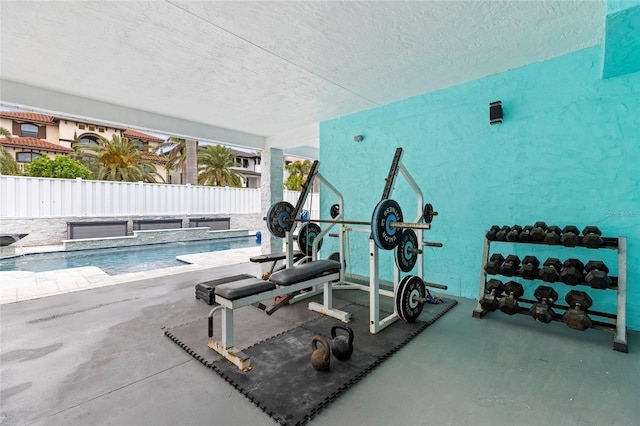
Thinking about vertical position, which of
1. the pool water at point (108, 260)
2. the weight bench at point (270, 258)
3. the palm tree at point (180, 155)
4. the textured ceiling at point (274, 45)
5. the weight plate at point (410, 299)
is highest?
the palm tree at point (180, 155)

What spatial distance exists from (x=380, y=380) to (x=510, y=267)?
158 cm

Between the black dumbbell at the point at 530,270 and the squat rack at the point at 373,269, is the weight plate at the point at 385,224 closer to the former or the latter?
the squat rack at the point at 373,269

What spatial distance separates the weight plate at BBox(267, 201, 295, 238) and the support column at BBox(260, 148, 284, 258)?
246cm

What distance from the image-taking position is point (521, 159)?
301 cm

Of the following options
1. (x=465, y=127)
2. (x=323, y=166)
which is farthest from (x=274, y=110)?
(x=465, y=127)

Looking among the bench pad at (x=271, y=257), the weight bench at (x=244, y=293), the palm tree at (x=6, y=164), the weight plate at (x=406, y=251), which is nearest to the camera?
the weight bench at (x=244, y=293)

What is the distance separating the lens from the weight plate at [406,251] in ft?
9.09

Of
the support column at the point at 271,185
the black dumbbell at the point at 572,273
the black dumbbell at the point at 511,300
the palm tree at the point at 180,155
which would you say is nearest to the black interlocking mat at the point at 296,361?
the black dumbbell at the point at 511,300

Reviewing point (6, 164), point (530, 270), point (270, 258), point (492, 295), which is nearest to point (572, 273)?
point (530, 270)

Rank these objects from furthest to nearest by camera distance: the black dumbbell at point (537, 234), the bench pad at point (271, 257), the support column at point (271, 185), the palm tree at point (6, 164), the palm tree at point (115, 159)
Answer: the palm tree at point (115, 159), the palm tree at point (6, 164), the support column at point (271, 185), the bench pad at point (271, 257), the black dumbbell at point (537, 234)

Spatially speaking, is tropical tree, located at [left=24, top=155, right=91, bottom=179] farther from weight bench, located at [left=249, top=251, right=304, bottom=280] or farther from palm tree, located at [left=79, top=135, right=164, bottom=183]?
weight bench, located at [left=249, top=251, right=304, bottom=280]

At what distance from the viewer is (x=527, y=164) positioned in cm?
297

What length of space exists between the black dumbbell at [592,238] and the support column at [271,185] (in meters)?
4.65

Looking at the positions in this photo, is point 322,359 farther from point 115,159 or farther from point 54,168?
point 115,159
